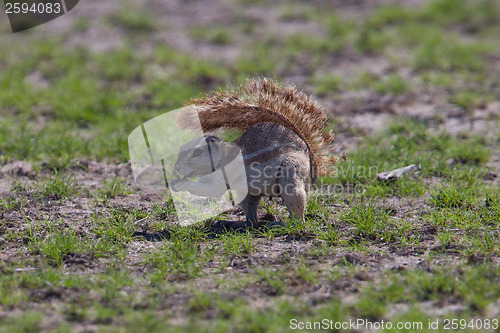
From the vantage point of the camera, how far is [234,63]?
855cm

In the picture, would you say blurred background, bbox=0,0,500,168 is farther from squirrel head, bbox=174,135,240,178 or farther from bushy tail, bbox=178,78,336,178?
squirrel head, bbox=174,135,240,178

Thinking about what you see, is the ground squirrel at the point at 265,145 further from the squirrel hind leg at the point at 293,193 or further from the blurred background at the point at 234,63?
the blurred background at the point at 234,63

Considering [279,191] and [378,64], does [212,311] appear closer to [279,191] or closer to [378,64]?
[279,191]

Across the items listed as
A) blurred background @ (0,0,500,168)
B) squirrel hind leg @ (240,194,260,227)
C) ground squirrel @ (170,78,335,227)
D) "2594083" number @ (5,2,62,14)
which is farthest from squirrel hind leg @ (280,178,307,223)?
"2594083" number @ (5,2,62,14)

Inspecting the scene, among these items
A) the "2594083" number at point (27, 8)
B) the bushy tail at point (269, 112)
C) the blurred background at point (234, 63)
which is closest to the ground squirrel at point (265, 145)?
the bushy tail at point (269, 112)

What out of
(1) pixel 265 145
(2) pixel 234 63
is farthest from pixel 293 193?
(2) pixel 234 63

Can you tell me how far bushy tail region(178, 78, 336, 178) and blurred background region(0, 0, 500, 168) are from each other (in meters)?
1.63

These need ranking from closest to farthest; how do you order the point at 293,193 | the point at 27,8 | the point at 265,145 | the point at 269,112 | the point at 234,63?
1. the point at 293,193
2. the point at 265,145
3. the point at 269,112
4. the point at 234,63
5. the point at 27,8

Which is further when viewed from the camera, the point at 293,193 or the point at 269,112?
the point at 269,112

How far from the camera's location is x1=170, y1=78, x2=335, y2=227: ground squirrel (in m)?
4.38

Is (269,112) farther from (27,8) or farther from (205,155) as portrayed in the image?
(27,8)

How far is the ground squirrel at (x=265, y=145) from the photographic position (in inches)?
172

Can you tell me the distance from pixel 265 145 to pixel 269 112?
0.30m

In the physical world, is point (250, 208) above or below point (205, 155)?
below
